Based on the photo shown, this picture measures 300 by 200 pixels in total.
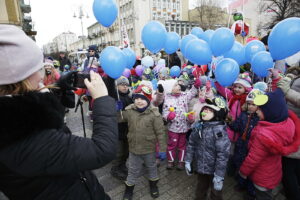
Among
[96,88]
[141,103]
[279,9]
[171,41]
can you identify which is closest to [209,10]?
[279,9]

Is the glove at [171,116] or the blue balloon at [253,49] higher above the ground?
the blue balloon at [253,49]

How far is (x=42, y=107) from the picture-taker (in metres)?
0.81

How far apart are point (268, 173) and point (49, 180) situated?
7.52ft

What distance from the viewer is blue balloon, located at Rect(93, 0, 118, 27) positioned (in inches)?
118

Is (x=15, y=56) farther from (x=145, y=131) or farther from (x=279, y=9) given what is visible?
(x=279, y=9)

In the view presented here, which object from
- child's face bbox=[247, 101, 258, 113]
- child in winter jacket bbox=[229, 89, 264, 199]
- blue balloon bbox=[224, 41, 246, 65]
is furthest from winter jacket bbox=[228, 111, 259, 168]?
blue balloon bbox=[224, 41, 246, 65]

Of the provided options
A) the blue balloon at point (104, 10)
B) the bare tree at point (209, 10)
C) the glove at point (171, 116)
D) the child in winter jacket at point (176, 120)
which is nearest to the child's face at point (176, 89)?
the child in winter jacket at point (176, 120)

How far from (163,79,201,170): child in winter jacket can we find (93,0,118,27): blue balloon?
1611 mm

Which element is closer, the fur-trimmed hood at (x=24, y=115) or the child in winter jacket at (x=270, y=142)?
the fur-trimmed hood at (x=24, y=115)

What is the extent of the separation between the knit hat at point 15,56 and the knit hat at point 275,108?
2.25 m

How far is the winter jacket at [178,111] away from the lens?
10.7 ft

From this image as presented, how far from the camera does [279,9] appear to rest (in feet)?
59.2

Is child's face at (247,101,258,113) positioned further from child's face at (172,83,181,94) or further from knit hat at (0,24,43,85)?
knit hat at (0,24,43,85)

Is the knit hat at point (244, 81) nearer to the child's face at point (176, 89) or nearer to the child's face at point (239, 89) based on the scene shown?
the child's face at point (239, 89)
